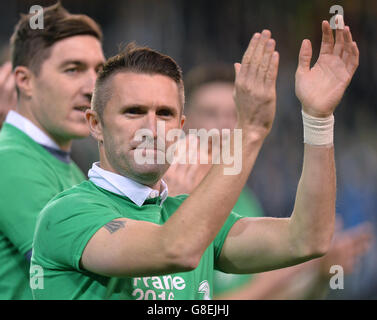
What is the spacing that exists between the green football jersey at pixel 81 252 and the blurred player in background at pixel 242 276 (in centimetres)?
206

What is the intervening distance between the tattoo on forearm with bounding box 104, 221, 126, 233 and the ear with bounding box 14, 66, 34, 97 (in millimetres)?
1724

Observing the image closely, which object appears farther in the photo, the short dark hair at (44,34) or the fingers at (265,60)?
the short dark hair at (44,34)

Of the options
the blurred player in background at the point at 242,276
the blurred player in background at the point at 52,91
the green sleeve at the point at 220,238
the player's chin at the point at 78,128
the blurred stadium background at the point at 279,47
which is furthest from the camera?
the blurred stadium background at the point at 279,47

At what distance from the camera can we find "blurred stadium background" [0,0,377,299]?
23.1 feet

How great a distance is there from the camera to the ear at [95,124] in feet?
8.05

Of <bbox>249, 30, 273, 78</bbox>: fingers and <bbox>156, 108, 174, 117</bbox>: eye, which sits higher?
<bbox>249, 30, 273, 78</bbox>: fingers

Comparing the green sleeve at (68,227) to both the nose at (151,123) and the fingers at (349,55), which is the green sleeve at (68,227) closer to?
the nose at (151,123)

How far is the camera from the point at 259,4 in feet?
26.2

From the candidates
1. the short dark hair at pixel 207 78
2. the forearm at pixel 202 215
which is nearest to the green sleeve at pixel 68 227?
the forearm at pixel 202 215

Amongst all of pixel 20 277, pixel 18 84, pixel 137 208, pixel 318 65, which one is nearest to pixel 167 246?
pixel 137 208

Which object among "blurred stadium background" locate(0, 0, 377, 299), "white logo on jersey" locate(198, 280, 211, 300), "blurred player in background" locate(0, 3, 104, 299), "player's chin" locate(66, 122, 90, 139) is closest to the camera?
"white logo on jersey" locate(198, 280, 211, 300)

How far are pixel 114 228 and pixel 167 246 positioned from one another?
0.20 metres

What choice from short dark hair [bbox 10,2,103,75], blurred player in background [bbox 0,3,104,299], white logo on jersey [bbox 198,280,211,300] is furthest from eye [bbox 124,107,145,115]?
short dark hair [bbox 10,2,103,75]

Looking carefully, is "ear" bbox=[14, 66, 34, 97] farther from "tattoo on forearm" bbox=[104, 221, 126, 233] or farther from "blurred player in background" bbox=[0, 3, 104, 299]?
"tattoo on forearm" bbox=[104, 221, 126, 233]
